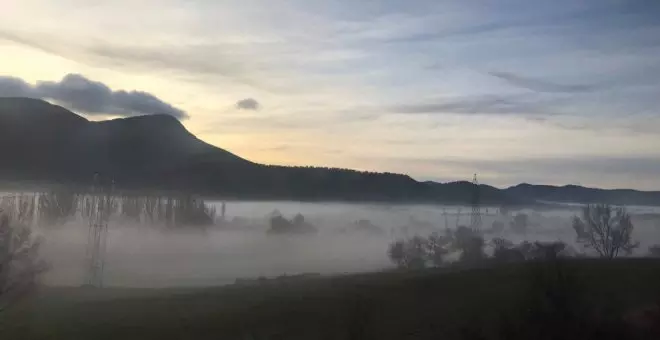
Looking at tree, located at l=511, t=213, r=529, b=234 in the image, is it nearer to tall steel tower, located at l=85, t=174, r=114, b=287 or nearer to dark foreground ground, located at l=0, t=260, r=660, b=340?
dark foreground ground, located at l=0, t=260, r=660, b=340

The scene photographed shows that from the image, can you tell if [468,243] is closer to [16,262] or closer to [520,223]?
[520,223]

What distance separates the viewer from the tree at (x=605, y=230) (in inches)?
4097

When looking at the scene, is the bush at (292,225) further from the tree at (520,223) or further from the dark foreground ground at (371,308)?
the dark foreground ground at (371,308)

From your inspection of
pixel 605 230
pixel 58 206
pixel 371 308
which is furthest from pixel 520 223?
pixel 371 308

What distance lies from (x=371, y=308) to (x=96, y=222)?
64503mm

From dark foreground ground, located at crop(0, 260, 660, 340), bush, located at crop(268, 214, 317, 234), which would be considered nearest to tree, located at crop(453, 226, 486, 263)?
bush, located at crop(268, 214, 317, 234)

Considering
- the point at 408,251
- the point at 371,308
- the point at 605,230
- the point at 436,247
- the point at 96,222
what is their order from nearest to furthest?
the point at 371,308
the point at 96,222
the point at 605,230
the point at 436,247
the point at 408,251

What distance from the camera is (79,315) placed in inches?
1534

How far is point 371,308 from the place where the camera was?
3241cm

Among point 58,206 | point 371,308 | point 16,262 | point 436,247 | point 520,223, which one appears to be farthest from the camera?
point 436,247

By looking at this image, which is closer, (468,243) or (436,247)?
(468,243)

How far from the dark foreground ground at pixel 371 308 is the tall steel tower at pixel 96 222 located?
3542 cm

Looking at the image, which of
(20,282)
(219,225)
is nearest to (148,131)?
(219,225)

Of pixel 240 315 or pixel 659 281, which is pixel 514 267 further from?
pixel 240 315
